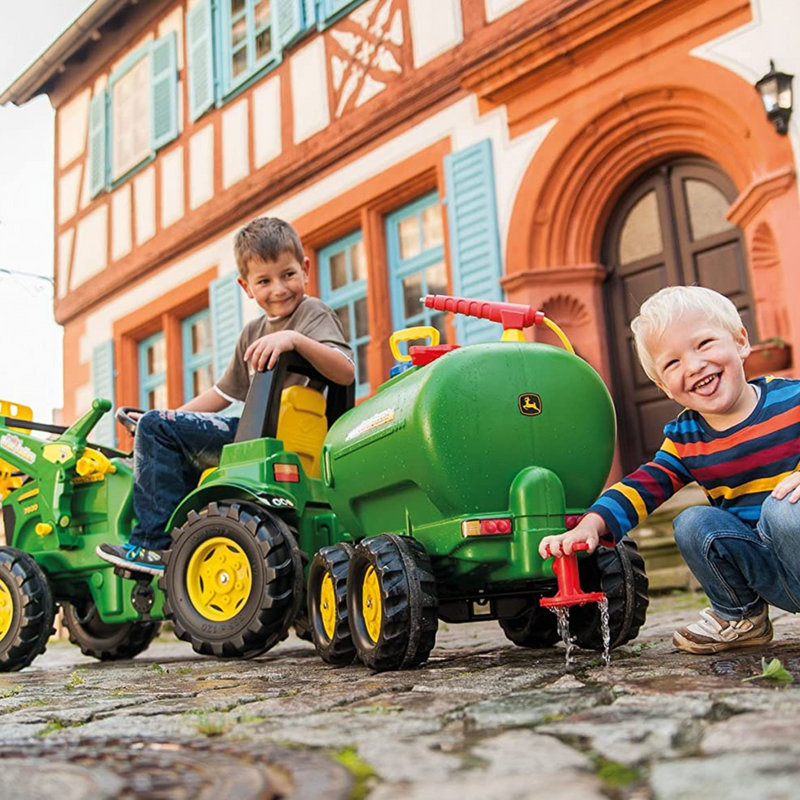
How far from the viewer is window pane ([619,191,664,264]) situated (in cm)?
728

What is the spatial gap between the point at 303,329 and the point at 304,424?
0.33 m

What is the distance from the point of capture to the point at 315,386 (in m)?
3.75

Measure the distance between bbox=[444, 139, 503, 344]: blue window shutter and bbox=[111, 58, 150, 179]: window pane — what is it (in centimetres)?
509

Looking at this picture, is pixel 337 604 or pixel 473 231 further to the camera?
pixel 473 231

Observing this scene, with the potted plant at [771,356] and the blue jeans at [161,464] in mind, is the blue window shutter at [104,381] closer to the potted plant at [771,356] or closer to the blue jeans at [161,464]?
the potted plant at [771,356]

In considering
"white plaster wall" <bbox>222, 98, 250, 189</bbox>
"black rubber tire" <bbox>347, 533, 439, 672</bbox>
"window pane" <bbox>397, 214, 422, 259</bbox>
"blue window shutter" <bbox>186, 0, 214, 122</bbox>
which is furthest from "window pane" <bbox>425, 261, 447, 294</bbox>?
"black rubber tire" <bbox>347, 533, 439, 672</bbox>

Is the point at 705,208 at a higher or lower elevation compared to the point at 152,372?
lower

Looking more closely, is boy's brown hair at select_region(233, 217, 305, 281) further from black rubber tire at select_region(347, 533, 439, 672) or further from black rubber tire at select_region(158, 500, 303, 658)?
black rubber tire at select_region(347, 533, 439, 672)

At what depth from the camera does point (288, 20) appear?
32.3ft

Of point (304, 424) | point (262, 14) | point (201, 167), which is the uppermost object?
point (262, 14)

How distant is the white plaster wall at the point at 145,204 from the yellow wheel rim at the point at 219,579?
867cm

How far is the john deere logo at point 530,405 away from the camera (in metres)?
2.71

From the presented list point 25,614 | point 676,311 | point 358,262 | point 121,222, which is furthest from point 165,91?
point 676,311

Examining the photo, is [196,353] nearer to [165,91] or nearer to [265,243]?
[165,91]
